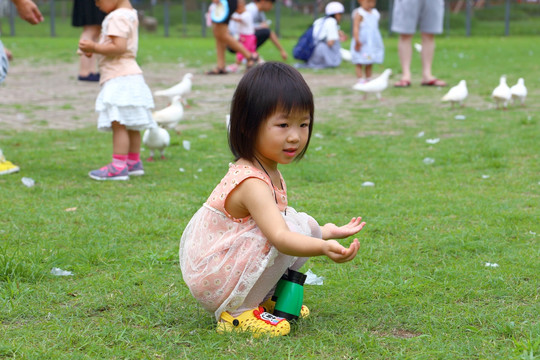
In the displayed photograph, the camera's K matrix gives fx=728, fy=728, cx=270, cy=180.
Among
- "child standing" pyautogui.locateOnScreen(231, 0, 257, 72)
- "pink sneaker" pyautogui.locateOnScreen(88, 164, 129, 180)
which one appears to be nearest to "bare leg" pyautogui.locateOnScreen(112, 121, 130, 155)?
"pink sneaker" pyautogui.locateOnScreen(88, 164, 129, 180)

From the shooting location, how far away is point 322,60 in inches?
581

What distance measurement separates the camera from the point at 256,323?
99.8 inches

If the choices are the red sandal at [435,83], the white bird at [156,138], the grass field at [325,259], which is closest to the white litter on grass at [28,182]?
the grass field at [325,259]

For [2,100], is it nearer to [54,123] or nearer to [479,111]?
[54,123]

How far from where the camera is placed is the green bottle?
102 inches

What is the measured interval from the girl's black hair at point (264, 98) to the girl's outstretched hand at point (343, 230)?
41 cm

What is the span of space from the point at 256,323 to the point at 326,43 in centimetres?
1248

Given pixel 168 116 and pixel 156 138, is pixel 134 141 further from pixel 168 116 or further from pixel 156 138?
pixel 168 116

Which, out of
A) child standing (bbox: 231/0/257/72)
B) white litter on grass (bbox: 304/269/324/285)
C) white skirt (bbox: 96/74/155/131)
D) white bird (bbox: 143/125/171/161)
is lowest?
white litter on grass (bbox: 304/269/324/285)

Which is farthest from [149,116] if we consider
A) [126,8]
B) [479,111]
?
[479,111]

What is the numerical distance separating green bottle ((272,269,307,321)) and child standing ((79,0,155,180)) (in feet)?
8.73

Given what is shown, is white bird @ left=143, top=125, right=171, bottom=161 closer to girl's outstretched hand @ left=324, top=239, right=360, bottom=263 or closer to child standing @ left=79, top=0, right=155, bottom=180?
child standing @ left=79, top=0, right=155, bottom=180

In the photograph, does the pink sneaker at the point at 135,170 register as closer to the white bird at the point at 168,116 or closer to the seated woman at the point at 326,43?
the white bird at the point at 168,116

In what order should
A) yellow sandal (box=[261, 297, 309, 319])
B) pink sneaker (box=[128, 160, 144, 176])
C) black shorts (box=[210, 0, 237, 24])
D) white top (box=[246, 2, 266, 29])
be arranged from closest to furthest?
yellow sandal (box=[261, 297, 309, 319]) → pink sneaker (box=[128, 160, 144, 176]) → black shorts (box=[210, 0, 237, 24]) → white top (box=[246, 2, 266, 29])
